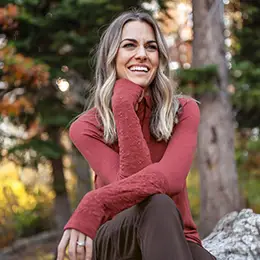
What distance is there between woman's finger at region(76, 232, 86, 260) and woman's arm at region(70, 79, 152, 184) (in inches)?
15.4

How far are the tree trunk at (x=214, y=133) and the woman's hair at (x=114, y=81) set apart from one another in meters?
2.27

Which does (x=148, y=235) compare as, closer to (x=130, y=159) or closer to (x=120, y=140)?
(x=130, y=159)

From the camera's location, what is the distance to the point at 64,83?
6051mm

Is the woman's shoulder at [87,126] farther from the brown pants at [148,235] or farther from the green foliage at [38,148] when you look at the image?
the green foliage at [38,148]

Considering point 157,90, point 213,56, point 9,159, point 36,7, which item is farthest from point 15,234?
point 157,90

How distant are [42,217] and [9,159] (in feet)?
11.9

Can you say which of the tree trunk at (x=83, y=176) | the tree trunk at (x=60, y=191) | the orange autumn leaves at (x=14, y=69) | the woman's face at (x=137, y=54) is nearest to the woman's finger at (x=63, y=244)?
the woman's face at (x=137, y=54)

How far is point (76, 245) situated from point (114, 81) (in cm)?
100

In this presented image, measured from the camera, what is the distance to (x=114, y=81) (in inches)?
102

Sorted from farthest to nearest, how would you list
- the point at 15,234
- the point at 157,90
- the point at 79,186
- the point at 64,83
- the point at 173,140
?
the point at 79,186
the point at 15,234
the point at 64,83
the point at 157,90
the point at 173,140

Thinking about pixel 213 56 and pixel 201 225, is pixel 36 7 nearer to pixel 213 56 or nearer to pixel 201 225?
pixel 213 56

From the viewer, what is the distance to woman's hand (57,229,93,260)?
1.96 metres

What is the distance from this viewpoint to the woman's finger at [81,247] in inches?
76.9

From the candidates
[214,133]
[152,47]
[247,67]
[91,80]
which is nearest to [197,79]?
[214,133]
